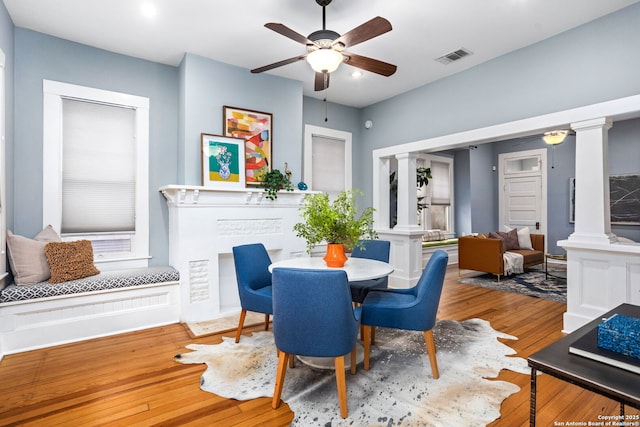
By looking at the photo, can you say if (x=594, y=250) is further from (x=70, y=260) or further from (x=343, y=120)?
(x=70, y=260)

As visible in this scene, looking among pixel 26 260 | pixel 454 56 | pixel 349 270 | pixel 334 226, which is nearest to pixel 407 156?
pixel 454 56

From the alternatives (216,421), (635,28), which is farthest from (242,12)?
(635,28)

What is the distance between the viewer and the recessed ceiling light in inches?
114

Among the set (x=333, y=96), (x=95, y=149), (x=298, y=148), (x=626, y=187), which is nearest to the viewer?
(x=95, y=149)

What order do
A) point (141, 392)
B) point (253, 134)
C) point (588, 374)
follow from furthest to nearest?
point (253, 134) < point (141, 392) < point (588, 374)

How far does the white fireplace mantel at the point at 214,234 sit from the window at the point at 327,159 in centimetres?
105

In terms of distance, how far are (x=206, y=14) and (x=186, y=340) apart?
3.05 meters

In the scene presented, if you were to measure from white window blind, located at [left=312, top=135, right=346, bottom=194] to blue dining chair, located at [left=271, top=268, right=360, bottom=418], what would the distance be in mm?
3464

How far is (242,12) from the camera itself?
3006 mm

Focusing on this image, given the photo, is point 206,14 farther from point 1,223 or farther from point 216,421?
point 216,421

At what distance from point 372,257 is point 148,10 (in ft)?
10.4

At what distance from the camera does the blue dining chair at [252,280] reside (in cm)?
282

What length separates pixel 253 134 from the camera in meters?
4.19

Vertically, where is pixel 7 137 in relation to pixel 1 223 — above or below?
above
